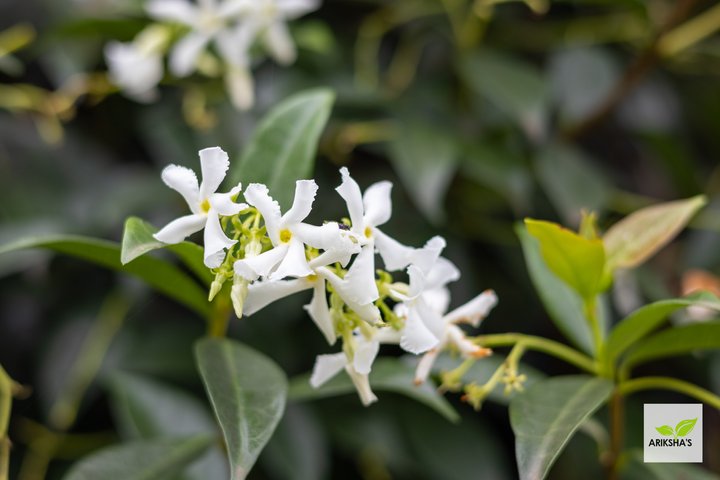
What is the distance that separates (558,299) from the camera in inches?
24.5

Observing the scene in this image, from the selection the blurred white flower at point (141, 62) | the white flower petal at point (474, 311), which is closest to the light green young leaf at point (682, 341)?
the white flower petal at point (474, 311)

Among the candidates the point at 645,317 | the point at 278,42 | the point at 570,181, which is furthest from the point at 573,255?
the point at 278,42

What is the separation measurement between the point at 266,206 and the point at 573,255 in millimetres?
229

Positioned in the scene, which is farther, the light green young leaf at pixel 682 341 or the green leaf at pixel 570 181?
the green leaf at pixel 570 181

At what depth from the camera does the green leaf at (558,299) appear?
23.6 inches

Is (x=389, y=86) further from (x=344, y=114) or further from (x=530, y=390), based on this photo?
(x=530, y=390)

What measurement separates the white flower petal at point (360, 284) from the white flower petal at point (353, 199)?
0.02 m

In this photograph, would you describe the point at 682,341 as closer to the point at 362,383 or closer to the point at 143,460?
the point at 362,383

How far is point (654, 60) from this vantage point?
92cm

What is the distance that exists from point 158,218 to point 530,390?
0.54 m

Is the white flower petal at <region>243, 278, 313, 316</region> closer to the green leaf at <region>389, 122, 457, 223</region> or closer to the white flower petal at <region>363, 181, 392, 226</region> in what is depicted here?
the white flower petal at <region>363, 181, 392, 226</region>

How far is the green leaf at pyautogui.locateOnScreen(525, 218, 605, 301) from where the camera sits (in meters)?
0.51

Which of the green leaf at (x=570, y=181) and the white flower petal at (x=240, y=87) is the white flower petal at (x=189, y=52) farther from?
the green leaf at (x=570, y=181)

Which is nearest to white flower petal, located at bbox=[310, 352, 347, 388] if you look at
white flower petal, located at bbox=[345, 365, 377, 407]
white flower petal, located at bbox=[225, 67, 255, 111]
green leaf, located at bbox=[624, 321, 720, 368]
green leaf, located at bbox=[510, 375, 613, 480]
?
white flower petal, located at bbox=[345, 365, 377, 407]
